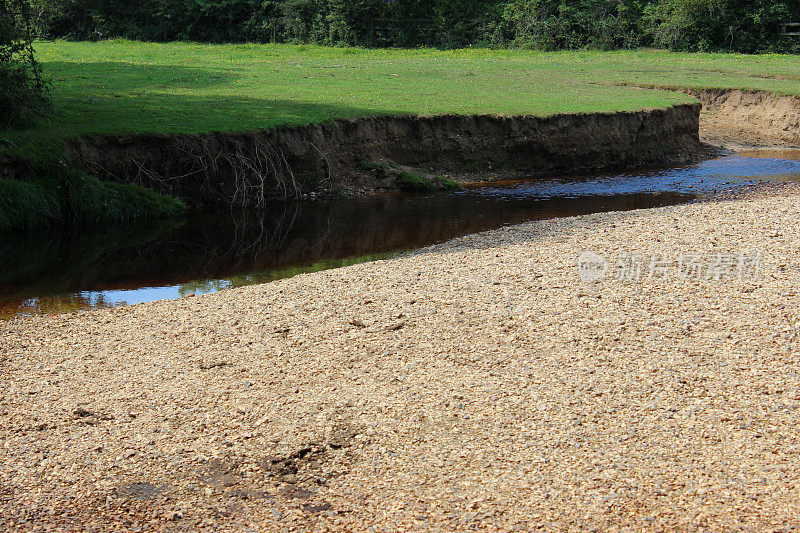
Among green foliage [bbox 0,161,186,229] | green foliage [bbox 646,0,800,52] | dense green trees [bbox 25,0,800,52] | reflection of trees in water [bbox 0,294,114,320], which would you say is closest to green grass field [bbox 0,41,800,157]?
green foliage [bbox 0,161,186,229]

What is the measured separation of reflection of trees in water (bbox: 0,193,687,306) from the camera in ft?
36.9

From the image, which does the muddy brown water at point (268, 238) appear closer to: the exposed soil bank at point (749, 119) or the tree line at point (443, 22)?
the exposed soil bank at point (749, 119)

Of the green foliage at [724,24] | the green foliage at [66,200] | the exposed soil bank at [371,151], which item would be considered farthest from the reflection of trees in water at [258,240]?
the green foliage at [724,24]

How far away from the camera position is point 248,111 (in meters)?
17.1

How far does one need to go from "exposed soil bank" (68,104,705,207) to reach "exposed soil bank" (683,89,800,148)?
284cm

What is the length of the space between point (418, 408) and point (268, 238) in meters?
7.75

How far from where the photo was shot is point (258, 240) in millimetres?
13344

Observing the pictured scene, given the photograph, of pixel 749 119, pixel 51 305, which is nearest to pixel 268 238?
pixel 51 305

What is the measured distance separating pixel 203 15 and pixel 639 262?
3656cm

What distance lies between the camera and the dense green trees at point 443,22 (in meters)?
39.0

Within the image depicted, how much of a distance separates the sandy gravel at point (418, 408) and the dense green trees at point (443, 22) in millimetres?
32941

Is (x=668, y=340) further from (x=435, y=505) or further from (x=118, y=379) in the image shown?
(x=118, y=379)

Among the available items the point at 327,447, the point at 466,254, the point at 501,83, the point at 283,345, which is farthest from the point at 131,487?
the point at 501,83

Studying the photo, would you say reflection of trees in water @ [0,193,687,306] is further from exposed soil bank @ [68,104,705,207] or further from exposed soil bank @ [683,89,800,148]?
exposed soil bank @ [683,89,800,148]
